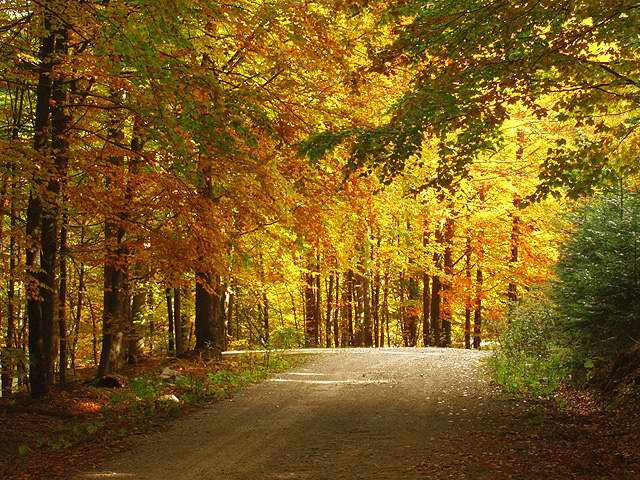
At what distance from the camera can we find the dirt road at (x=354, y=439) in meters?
7.36

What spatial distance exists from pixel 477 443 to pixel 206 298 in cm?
1141

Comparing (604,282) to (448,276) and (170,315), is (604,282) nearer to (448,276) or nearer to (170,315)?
(448,276)

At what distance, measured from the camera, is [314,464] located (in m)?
7.70

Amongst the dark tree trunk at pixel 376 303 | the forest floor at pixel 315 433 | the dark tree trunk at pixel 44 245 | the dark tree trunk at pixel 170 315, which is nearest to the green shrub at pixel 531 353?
the forest floor at pixel 315 433

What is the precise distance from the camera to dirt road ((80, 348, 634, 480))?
290 inches

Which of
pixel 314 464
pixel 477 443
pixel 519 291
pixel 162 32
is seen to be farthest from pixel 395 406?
pixel 519 291

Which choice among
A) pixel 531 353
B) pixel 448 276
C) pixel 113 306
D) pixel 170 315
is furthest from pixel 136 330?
pixel 448 276

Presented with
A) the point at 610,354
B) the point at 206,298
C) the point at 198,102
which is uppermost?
the point at 198,102

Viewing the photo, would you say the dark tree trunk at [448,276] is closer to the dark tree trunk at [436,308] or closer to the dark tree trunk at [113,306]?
the dark tree trunk at [436,308]

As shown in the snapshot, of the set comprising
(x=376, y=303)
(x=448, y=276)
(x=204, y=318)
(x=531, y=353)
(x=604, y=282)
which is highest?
(x=448, y=276)

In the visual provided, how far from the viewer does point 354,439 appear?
Result: 29.2 ft

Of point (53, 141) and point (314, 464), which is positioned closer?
point (314, 464)

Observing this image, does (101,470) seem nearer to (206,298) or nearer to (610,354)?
(610,354)

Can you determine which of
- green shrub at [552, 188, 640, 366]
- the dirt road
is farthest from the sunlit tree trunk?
green shrub at [552, 188, 640, 366]
